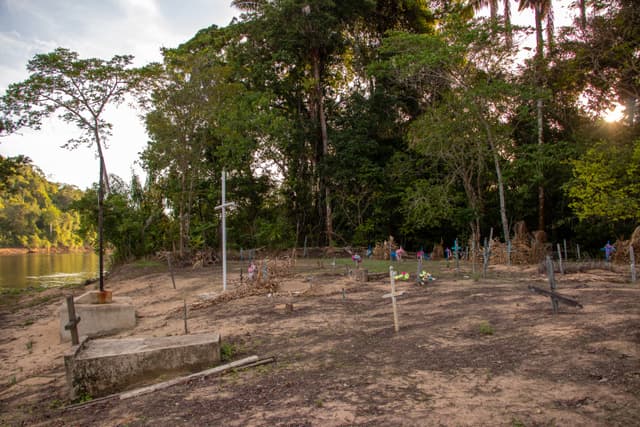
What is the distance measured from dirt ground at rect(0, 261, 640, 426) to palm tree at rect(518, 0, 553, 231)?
41.9ft

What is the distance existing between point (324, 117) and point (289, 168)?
398cm

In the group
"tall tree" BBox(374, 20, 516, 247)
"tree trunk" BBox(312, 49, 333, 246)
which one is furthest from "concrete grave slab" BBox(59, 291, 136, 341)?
"tree trunk" BBox(312, 49, 333, 246)

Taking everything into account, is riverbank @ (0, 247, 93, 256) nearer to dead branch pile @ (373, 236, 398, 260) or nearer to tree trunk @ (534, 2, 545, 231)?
dead branch pile @ (373, 236, 398, 260)

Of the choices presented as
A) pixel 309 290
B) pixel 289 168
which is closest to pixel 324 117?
pixel 289 168

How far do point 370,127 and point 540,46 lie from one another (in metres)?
9.79

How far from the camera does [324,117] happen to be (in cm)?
2788

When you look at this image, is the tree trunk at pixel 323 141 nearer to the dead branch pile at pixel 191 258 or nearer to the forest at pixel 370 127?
the forest at pixel 370 127

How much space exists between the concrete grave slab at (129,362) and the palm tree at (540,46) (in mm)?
20652

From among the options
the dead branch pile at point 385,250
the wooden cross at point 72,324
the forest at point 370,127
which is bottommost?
the wooden cross at point 72,324

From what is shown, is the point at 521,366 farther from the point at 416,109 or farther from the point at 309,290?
the point at 416,109

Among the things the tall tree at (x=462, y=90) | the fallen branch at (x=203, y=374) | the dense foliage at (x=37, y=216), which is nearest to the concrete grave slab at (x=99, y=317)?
the fallen branch at (x=203, y=374)

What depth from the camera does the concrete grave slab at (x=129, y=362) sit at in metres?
5.53

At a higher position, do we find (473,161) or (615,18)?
(615,18)

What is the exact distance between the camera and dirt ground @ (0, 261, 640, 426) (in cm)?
404
